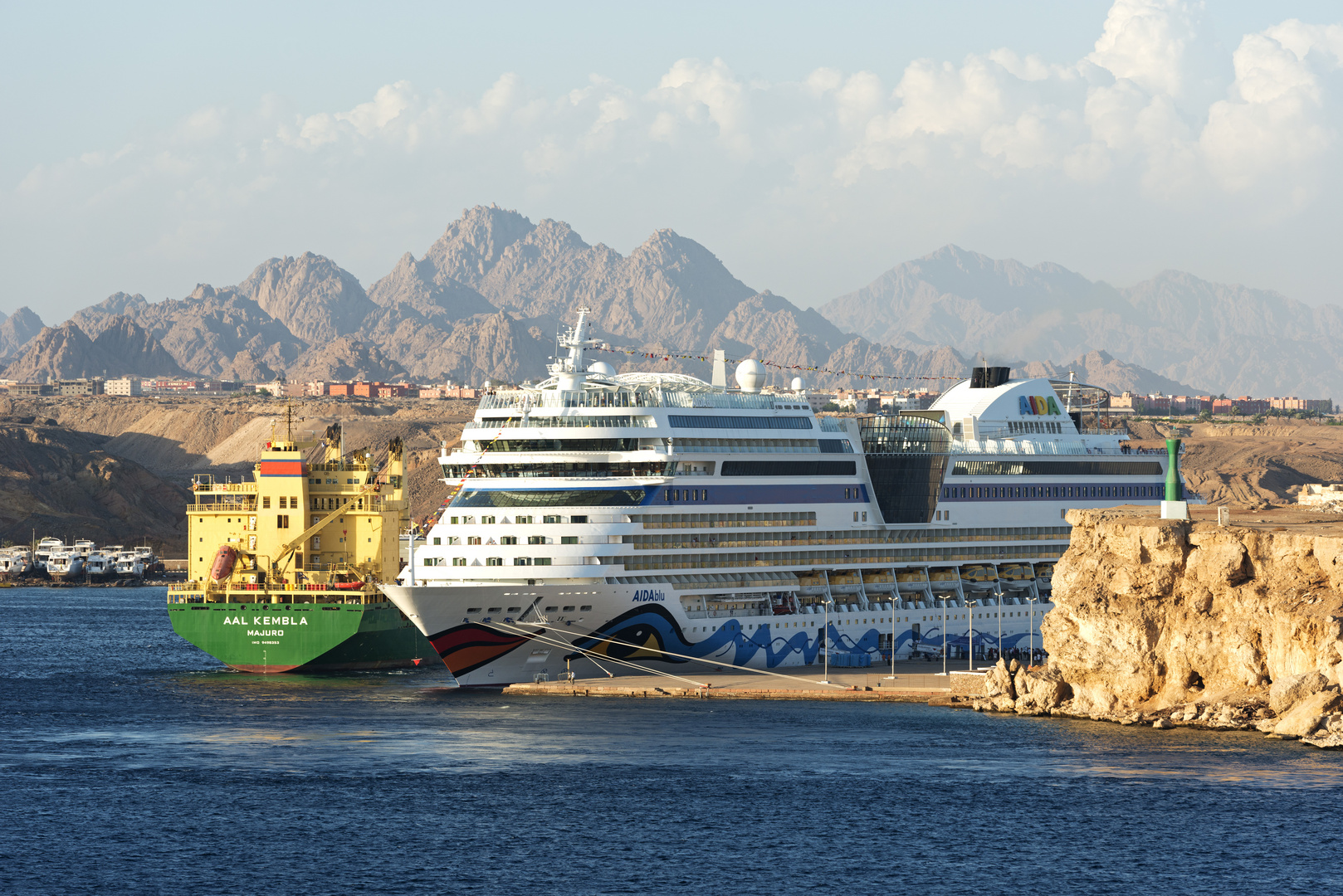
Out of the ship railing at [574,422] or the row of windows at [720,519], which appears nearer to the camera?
the row of windows at [720,519]

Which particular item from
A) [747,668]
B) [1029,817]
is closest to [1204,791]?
[1029,817]

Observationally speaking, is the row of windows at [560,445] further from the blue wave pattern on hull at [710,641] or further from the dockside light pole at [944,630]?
the dockside light pole at [944,630]

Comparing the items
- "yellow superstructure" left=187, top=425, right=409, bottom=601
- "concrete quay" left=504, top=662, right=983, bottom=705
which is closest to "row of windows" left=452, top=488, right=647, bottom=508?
"concrete quay" left=504, top=662, right=983, bottom=705

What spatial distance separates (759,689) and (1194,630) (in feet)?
54.1

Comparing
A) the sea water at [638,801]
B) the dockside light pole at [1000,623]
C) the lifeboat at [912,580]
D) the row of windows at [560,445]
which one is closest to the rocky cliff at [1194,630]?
the sea water at [638,801]

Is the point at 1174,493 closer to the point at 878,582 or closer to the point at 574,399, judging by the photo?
the point at 878,582

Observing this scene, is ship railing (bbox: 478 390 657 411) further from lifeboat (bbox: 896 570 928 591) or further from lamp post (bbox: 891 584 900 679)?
lifeboat (bbox: 896 570 928 591)

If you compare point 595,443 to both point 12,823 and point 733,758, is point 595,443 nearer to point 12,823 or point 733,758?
point 733,758

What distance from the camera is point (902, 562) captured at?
76062 mm

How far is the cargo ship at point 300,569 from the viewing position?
74.8m

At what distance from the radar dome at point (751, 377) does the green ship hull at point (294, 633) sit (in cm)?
1898

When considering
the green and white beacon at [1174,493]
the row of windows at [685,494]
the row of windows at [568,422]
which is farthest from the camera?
the row of windows at [685,494]

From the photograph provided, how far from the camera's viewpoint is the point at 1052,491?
81.4 meters

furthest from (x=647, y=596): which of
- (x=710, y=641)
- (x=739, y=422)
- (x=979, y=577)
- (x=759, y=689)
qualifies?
(x=979, y=577)
